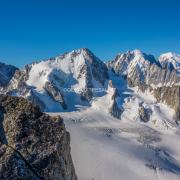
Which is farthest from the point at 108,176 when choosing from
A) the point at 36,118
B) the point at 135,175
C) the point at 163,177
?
the point at 36,118

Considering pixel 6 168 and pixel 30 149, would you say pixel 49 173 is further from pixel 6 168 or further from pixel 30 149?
pixel 6 168

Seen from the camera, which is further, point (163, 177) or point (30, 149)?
point (163, 177)

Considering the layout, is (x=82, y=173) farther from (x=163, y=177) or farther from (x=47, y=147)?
(x=47, y=147)

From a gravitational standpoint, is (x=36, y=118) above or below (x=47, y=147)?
above

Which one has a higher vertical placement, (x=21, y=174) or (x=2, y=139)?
(x=2, y=139)

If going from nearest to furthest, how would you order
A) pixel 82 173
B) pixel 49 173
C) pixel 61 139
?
pixel 49 173 < pixel 61 139 < pixel 82 173

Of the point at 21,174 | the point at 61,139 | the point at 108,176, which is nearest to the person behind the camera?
the point at 21,174

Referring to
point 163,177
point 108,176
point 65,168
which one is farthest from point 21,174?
point 163,177
